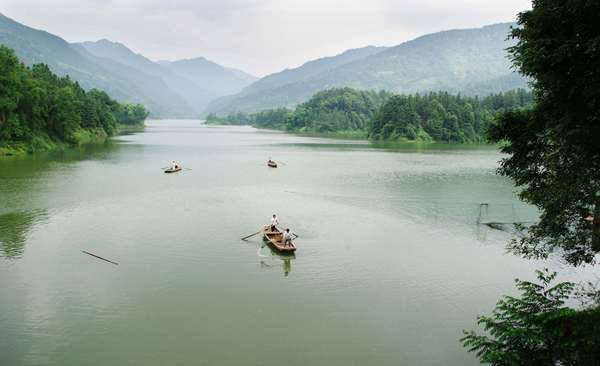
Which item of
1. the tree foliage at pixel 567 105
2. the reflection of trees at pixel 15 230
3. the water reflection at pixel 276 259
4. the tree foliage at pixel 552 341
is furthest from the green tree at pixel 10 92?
the tree foliage at pixel 552 341

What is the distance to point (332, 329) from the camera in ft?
48.2

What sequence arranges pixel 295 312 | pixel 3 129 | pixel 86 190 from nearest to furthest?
pixel 295 312 → pixel 86 190 → pixel 3 129

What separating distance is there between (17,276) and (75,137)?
254 ft

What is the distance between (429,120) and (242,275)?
139 m

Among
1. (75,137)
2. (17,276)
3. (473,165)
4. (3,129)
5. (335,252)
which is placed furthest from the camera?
(75,137)

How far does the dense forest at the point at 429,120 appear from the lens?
469ft

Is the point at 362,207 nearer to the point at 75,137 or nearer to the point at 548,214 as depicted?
the point at 548,214

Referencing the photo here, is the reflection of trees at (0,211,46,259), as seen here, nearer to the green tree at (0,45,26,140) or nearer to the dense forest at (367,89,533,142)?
the green tree at (0,45,26,140)

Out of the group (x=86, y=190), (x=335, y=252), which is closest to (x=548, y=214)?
(x=335, y=252)

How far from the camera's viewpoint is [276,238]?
24.0 meters

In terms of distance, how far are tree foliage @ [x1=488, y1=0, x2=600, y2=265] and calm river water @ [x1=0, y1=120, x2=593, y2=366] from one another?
5.56 metres

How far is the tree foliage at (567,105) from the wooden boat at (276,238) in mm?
12529

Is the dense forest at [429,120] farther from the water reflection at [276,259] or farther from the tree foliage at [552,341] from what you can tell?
the tree foliage at [552,341]

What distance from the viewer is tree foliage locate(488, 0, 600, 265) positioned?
11.4 meters
